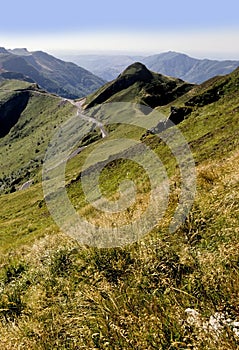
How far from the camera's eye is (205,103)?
258 ft

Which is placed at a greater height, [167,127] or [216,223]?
[216,223]

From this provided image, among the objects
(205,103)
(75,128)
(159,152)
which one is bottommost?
(75,128)

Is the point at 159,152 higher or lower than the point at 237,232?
lower

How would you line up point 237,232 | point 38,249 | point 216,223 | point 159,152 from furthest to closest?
point 159,152, point 38,249, point 216,223, point 237,232

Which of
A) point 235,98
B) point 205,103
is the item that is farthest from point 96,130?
point 235,98

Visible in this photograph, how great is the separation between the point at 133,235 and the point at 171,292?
2.52 m

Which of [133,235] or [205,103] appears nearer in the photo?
[133,235]

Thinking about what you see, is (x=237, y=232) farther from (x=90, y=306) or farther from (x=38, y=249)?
(x=38, y=249)

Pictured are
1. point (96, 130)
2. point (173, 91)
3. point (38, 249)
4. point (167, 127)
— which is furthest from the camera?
point (173, 91)

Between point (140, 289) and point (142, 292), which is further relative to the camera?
point (140, 289)

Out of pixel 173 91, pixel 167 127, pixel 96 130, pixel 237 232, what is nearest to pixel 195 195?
pixel 237 232

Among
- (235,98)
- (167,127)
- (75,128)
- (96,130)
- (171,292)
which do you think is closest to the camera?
(171,292)

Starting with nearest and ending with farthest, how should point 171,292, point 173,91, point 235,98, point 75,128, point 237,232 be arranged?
point 171,292 → point 237,232 → point 235,98 → point 173,91 → point 75,128

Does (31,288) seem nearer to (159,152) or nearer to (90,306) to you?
(90,306)
